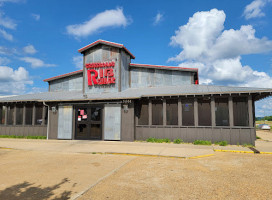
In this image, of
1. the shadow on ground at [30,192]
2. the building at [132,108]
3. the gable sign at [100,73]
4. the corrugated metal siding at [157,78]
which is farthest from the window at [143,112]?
the shadow on ground at [30,192]

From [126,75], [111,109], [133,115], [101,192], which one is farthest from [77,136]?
[101,192]

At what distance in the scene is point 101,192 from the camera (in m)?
4.59

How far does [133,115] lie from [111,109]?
74.5 inches

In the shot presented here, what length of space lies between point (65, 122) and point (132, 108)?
596 centimetres

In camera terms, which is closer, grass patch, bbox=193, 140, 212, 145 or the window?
grass patch, bbox=193, 140, 212, 145

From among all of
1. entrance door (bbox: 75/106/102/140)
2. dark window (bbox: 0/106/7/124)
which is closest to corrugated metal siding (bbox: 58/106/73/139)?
entrance door (bbox: 75/106/102/140)

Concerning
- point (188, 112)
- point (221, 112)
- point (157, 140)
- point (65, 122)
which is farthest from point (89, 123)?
point (221, 112)

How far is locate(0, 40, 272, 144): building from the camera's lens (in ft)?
39.8

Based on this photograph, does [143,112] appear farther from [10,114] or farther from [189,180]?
[10,114]

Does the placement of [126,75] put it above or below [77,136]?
above

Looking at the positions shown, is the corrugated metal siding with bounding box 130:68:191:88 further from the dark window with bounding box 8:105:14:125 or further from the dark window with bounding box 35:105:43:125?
the dark window with bounding box 8:105:14:125

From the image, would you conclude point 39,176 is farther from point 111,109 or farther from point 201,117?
point 201,117

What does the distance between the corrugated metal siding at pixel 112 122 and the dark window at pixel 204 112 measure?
234 inches

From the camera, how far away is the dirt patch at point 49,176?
15.1ft
